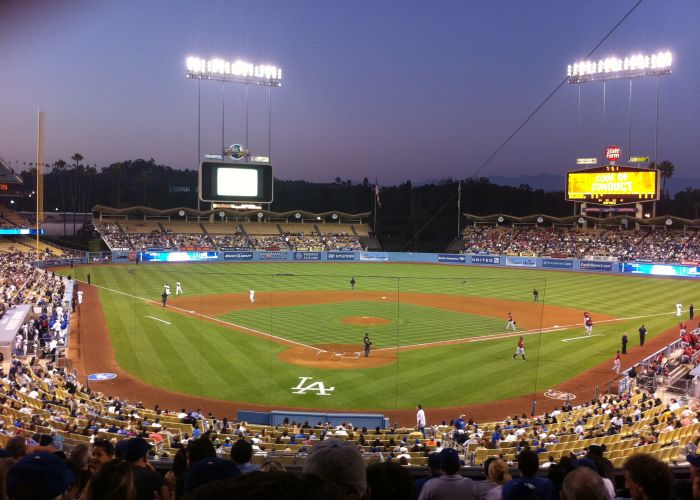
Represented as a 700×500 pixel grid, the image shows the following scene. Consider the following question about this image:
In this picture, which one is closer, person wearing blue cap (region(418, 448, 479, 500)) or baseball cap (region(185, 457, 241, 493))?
baseball cap (region(185, 457, 241, 493))

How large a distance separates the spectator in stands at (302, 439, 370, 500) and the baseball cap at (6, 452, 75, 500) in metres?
1.26

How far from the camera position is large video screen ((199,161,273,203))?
148ft

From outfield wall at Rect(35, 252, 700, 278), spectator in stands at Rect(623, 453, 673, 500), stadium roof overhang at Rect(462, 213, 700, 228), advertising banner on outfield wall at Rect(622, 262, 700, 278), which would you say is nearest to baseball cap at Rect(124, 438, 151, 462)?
spectator in stands at Rect(623, 453, 673, 500)

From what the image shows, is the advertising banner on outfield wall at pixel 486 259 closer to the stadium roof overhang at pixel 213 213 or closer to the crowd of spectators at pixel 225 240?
the crowd of spectators at pixel 225 240

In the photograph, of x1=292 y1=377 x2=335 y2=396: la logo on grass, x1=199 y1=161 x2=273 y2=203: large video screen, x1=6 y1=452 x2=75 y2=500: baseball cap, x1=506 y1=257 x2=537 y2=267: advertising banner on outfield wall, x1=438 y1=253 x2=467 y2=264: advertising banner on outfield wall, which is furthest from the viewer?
x1=438 y1=253 x2=467 y2=264: advertising banner on outfield wall

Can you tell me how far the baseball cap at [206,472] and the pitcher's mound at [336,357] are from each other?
22541 mm

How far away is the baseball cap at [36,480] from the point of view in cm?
284

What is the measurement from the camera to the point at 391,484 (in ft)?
12.3

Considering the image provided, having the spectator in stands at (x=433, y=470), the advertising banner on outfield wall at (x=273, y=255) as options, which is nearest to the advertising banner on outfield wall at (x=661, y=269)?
the advertising banner on outfield wall at (x=273, y=255)

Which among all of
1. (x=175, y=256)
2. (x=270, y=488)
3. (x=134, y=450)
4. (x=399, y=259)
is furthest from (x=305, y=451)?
(x=399, y=259)

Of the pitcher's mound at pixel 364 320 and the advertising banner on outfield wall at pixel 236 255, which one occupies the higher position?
the advertising banner on outfield wall at pixel 236 255

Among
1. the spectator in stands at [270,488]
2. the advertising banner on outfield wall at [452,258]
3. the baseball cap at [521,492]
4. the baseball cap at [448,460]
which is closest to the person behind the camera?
the spectator in stands at [270,488]

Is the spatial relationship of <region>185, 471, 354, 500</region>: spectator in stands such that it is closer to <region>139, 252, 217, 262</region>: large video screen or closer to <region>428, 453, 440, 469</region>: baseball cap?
<region>428, 453, 440, 469</region>: baseball cap

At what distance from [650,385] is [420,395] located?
8.86 m
